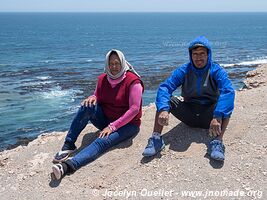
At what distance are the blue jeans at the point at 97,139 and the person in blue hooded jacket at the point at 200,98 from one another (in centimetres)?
66

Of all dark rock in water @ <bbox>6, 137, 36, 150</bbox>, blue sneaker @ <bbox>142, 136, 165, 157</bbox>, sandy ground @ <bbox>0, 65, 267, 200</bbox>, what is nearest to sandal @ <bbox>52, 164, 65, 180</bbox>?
sandy ground @ <bbox>0, 65, 267, 200</bbox>

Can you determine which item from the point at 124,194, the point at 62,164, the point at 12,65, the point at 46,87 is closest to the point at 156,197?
the point at 124,194

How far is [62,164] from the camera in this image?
6.73 metres

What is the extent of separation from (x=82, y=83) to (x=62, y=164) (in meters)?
24.8

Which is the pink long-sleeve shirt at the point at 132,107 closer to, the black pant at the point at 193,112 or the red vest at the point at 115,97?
the red vest at the point at 115,97

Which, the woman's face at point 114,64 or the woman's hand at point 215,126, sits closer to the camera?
the woman's hand at point 215,126

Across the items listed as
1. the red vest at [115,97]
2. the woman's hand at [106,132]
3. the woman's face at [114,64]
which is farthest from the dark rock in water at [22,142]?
the woman's face at [114,64]

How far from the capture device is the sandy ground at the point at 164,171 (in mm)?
6105

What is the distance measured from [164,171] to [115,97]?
1626mm

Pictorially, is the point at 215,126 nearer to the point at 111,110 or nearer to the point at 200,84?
the point at 200,84

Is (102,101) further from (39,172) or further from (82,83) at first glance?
(82,83)

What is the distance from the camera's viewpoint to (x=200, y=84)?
23.4 ft

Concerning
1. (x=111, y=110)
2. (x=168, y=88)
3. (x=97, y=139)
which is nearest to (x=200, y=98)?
(x=168, y=88)

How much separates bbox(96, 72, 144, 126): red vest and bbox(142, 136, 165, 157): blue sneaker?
0.76 metres
